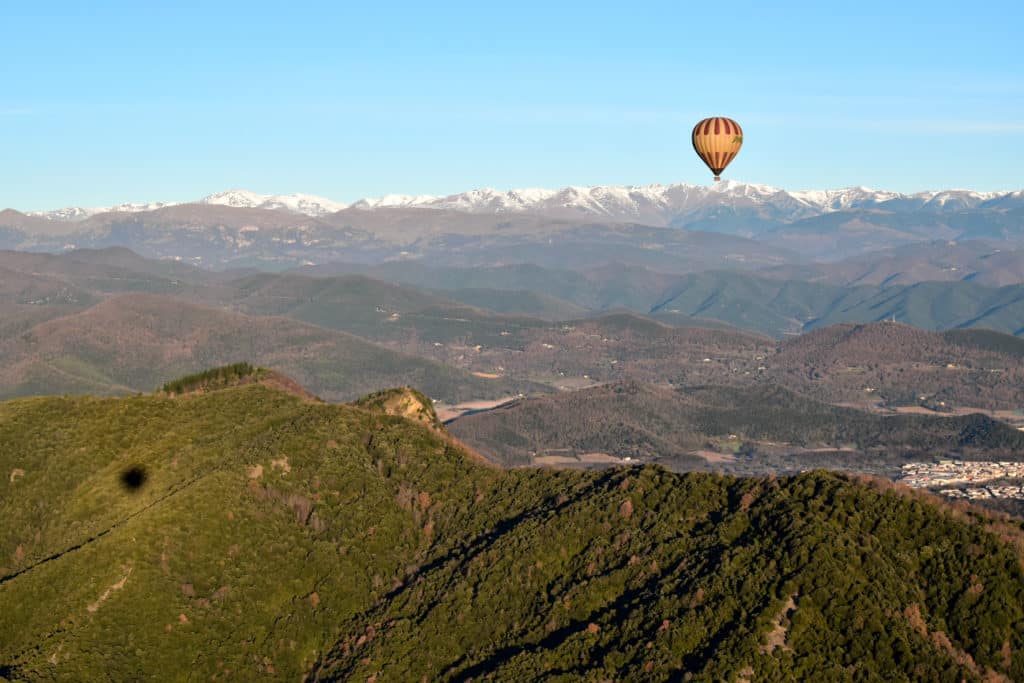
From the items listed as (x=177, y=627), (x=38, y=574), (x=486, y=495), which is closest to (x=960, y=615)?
(x=486, y=495)

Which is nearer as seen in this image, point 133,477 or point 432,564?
point 432,564

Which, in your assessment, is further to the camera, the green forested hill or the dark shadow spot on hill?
the dark shadow spot on hill

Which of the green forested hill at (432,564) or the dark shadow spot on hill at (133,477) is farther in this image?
the dark shadow spot on hill at (133,477)

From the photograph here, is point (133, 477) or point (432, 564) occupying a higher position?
point (133, 477)

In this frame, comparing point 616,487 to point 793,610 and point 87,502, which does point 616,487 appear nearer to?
point 793,610
